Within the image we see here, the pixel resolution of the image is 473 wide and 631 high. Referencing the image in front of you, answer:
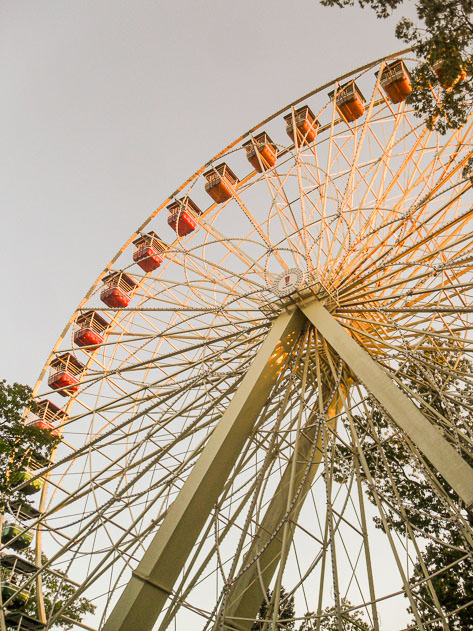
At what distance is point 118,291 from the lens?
57.3 feet

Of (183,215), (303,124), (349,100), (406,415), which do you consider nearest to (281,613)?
(406,415)

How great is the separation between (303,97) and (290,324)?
803cm

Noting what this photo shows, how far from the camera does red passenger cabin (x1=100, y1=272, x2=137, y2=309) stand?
17469 mm

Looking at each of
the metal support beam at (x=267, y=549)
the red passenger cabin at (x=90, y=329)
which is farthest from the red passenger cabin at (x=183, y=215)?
the metal support beam at (x=267, y=549)

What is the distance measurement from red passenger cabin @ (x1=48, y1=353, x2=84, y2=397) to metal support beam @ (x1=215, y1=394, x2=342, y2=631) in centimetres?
718

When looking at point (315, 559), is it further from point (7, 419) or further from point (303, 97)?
point (303, 97)

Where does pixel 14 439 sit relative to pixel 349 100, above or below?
below

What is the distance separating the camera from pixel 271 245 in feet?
46.0

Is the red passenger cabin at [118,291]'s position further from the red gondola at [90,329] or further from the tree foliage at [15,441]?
the tree foliage at [15,441]

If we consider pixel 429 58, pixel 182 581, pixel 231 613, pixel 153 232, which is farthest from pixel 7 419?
pixel 429 58

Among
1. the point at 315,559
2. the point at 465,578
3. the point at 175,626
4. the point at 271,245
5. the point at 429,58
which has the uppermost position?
the point at 271,245

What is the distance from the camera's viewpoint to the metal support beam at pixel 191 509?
817cm

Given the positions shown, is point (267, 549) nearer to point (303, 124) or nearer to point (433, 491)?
point (433, 491)

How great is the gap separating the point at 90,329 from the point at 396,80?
10734 millimetres
